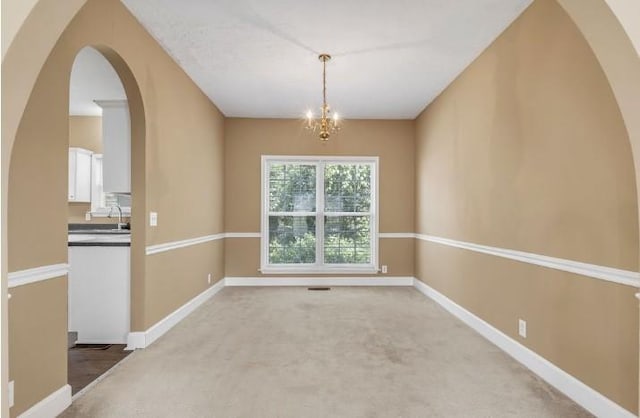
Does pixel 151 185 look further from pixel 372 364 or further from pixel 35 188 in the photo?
pixel 372 364

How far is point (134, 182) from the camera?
129 inches

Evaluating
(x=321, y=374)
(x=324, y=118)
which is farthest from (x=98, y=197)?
(x=321, y=374)

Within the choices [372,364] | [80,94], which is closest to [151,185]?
[372,364]

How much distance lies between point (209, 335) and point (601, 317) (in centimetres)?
304

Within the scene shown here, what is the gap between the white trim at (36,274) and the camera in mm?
1843

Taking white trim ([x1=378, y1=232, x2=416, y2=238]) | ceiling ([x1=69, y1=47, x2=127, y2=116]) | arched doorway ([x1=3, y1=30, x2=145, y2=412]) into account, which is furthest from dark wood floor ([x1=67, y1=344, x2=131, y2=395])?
white trim ([x1=378, y1=232, x2=416, y2=238])

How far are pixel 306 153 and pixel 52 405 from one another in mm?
4778

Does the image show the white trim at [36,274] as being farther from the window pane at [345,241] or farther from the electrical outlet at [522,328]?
the window pane at [345,241]

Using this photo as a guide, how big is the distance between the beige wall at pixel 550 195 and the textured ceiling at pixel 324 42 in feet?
1.27

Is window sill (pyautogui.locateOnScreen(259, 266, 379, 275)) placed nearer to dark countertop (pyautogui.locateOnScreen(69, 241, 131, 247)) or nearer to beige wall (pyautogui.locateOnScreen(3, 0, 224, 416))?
beige wall (pyautogui.locateOnScreen(3, 0, 224, 416))

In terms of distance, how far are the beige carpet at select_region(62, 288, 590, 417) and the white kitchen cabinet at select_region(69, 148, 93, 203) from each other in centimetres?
313

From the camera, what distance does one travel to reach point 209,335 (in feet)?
11.7

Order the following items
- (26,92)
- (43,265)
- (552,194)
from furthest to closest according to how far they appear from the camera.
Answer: (552,194) → (43,265) → (26,92)

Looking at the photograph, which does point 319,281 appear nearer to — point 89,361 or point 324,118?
point 324,118
